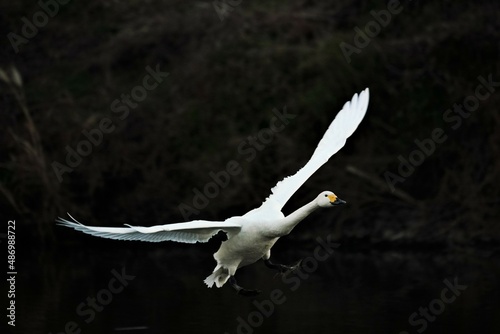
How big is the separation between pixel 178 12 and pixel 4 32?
126 inches

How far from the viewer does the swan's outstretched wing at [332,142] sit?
10656 millimetres

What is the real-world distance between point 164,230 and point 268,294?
426cm

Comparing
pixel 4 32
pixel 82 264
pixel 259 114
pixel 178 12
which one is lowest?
pixel 82 264

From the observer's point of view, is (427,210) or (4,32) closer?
(427,210)

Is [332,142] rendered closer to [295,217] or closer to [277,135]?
[295,217]

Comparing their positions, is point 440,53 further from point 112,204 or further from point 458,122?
point 112,204

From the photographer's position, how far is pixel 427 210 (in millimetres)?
17500

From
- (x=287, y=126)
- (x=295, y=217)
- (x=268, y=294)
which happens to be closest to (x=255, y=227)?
(x=295, y=217)

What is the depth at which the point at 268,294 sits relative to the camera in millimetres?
13391

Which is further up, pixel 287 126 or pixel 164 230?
pixel 287 126

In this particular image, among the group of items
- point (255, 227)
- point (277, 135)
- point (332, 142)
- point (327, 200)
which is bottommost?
point (327, 200)

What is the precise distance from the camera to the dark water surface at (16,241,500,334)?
11.8 m

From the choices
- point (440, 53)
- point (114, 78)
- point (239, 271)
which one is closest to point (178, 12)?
point (114, 78)

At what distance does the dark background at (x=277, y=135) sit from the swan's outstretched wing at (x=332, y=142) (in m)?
5.60
